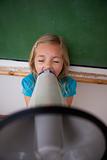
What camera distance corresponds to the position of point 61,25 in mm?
1478

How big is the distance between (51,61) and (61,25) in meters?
0.26

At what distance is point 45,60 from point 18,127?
83 cm

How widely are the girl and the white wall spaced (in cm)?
16

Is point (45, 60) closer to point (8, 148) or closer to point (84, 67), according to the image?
point (84, 67)

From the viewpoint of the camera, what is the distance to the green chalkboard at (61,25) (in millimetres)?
1454

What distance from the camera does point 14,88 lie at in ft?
5.54

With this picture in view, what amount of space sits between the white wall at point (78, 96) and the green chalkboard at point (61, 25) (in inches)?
6.3

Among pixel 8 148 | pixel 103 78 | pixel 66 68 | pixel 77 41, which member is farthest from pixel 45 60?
pixel 8 148

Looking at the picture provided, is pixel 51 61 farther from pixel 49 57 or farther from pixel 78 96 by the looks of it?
pixel 78 96

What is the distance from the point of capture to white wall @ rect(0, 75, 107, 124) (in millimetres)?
1651

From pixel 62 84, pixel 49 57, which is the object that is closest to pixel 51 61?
pixel 49 57

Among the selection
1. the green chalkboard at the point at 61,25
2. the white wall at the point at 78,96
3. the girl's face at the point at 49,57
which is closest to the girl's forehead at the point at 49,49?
the girl's face at the point at 49,57

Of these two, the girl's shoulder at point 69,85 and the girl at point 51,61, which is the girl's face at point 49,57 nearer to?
the girl at point 51,61

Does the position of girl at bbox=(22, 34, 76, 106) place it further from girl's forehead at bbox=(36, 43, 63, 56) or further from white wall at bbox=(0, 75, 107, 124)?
white wall at bbox=(0, 75, 107, 124)
